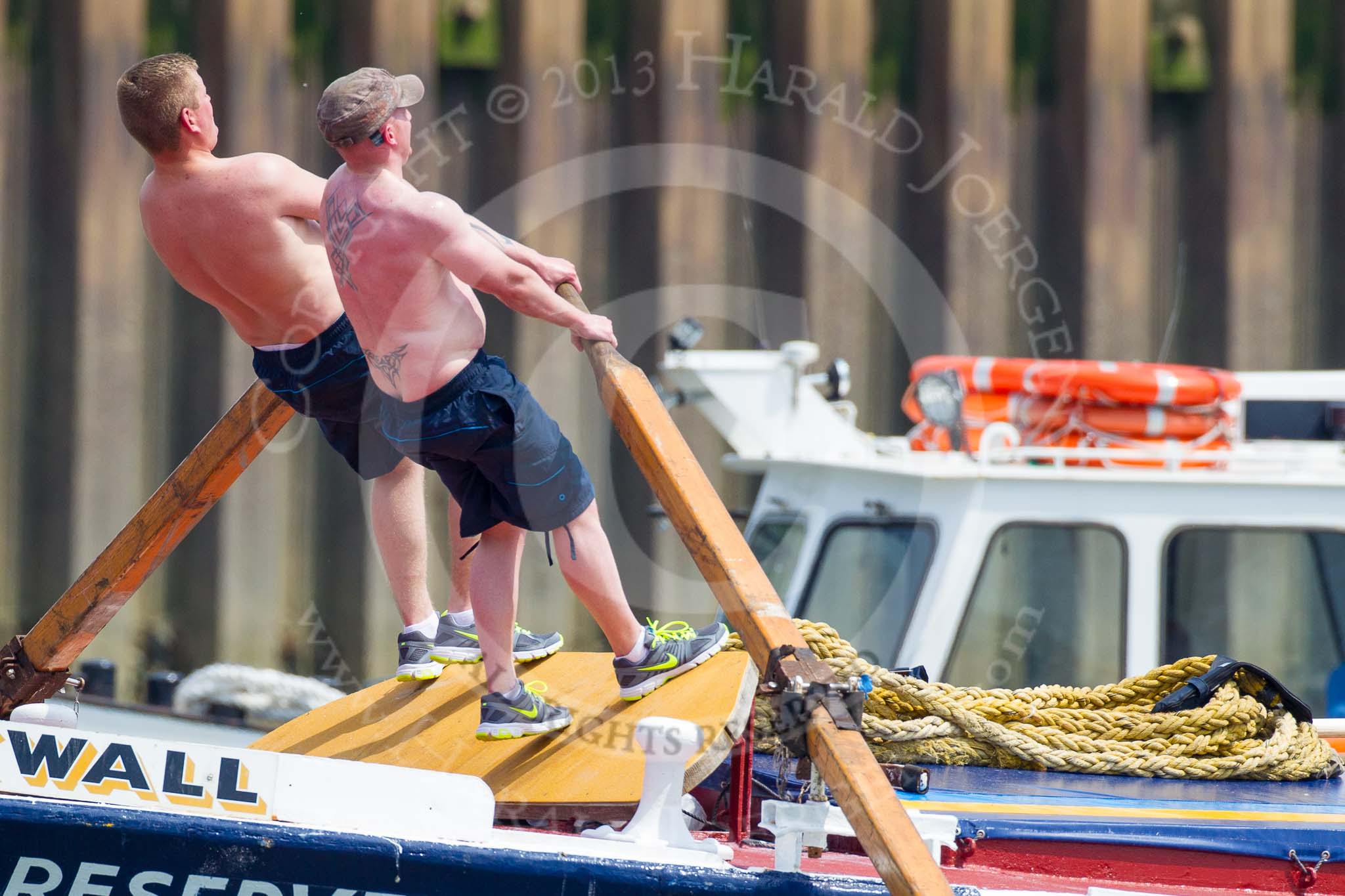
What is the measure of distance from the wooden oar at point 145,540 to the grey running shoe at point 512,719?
0.76 metres

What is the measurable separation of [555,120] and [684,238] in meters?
0.77

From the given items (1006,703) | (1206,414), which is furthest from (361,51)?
(1006,703)

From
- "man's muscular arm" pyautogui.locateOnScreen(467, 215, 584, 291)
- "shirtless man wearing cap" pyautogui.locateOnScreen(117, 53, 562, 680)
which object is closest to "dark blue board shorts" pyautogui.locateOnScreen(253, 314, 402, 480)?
"shirtless man wearing cap" pyautogui.locateOnScreen(117, 53, 562, 680)

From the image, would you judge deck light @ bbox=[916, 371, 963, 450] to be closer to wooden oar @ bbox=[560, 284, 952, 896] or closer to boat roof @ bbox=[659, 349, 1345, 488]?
boat roof @ bbox=[659, 349, 1345, 488]

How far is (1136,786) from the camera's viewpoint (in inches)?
117

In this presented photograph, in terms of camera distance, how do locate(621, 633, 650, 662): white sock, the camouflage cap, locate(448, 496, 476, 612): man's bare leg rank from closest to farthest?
the camouflage cap → locate(621, 633, 650, 662): white sock → locate(448, 496, 476, 612): man's bare leg

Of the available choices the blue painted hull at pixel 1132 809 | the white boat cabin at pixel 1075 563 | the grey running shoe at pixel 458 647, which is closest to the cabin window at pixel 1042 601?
the white boat cabin at pixel 1075 563

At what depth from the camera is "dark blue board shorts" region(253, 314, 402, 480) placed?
283cm

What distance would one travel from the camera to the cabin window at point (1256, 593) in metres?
4.10

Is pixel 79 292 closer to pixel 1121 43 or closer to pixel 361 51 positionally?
pixel 361 51

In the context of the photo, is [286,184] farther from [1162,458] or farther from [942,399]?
[1162,458]

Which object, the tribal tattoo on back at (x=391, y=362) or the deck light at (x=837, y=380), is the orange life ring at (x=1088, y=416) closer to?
the deck light at (x=837, y=380)

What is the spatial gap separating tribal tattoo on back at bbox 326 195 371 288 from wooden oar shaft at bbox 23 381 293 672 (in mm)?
545

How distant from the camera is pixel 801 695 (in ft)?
7.18
